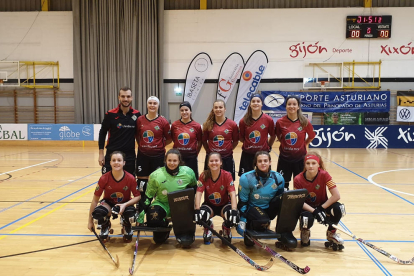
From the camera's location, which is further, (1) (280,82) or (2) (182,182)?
(1) (280,82)

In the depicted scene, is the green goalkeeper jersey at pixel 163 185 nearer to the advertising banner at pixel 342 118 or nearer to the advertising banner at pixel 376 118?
the advertising banner at pixel 342 118

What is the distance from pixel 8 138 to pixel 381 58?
49.8 feet

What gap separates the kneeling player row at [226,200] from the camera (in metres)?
3.29

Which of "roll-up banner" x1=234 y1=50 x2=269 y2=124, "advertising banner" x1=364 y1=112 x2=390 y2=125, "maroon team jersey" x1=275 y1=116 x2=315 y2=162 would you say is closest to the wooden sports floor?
"maroon team jersey" x1=275 y1=116 x2=315 y2=162

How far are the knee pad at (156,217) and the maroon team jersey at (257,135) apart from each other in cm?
130

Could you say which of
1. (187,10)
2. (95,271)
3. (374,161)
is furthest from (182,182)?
(187,10)

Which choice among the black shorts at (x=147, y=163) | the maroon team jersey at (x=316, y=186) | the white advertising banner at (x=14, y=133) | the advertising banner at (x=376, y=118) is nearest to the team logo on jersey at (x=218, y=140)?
the black shorts at (x=147, y=163)

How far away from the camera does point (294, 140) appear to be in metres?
4.02

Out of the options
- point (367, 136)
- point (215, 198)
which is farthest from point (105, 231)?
point (367, 136)

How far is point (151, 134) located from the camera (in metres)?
4.18

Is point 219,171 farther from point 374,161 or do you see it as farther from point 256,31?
point 256,31

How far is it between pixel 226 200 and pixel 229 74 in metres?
11.3

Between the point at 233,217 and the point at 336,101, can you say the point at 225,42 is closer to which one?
the point at 336,101

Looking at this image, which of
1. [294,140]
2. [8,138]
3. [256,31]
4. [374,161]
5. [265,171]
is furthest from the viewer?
[256,31]
